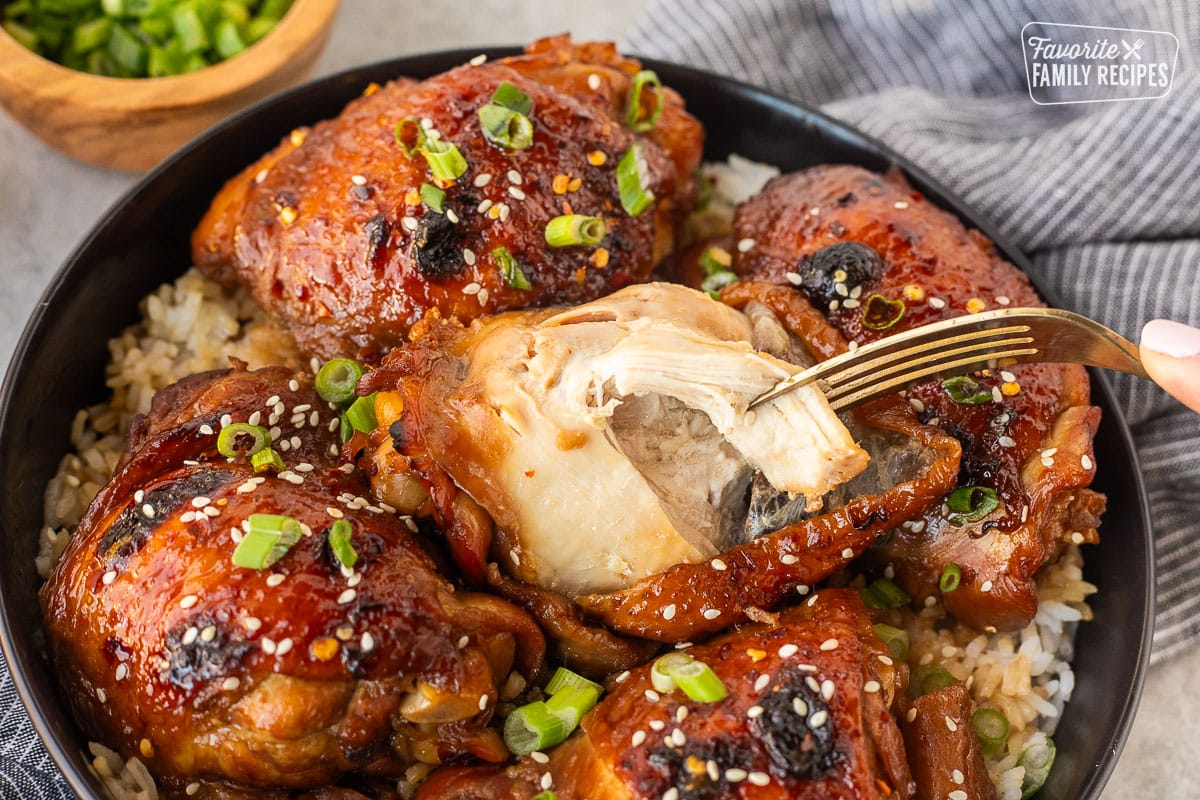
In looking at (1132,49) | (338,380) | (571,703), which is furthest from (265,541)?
(1132,49)

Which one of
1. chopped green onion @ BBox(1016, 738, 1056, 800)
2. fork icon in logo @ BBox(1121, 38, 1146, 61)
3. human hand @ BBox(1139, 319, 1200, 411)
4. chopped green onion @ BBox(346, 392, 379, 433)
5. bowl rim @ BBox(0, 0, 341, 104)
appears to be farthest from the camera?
fork icon in logo @ BBox(1121, 38, 1146, 61)

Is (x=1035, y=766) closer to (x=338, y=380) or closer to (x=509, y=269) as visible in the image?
(x=509, y=269)

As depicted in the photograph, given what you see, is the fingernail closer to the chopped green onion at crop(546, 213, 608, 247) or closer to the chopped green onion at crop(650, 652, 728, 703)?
the chopped green onion at crop(650, 652, 728, 703)

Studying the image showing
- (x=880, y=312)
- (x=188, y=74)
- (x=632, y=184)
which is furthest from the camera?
(x=188, y=74)

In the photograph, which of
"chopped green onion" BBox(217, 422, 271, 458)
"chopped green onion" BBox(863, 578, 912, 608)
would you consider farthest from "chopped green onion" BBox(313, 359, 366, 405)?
"chopped green onion" BBox(863, 578, 912, 608)

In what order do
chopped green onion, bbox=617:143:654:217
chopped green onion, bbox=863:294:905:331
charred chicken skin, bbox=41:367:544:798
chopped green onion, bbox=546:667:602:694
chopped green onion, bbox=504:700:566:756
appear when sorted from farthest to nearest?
chopped green onion, bbox=617:143:654:217, chopped green onion, bbox=863:294:905:331, chopped green onion, bbox=546:667:602:694, chopped green onion, bbox=504:700:566:756, charred chicken skin, bbox=41:367:544:798

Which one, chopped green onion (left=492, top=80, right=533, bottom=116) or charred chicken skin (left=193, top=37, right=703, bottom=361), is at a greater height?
chopped green onion (left=492, top=80, right=533, bottom=116)

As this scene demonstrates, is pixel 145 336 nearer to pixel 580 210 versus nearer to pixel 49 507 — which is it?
pixel 49 507
